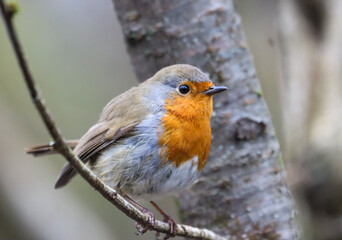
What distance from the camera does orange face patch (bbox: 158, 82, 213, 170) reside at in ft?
11.3

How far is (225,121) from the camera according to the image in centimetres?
390

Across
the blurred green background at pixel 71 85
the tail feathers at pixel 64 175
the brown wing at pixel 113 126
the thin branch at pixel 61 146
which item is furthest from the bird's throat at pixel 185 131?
the blurred green background at pixel 71 85

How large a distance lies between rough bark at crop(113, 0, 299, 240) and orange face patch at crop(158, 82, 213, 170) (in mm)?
277

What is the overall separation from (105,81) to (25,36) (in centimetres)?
155

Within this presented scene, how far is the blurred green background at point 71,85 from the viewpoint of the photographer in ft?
19.2

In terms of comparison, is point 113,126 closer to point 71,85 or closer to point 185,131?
point 185,131

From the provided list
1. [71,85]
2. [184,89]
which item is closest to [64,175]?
[184,89]

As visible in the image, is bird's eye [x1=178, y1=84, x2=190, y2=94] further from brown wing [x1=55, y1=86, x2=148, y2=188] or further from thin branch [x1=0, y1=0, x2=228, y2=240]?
thin branch [x1=0, y1=0, x2=228, y2=240]

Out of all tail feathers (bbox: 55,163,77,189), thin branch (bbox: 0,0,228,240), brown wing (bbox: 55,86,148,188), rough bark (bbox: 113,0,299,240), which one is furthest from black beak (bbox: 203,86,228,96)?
tail feathers (bbox: 55,163,77,189)

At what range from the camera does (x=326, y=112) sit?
332 centimetres

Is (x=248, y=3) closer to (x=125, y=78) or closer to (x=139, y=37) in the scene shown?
(x=125, y=78)

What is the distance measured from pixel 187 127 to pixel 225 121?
49 cm

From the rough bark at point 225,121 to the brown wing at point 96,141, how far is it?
65 centimetres

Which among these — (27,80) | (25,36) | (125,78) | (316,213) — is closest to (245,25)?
(125,78)
